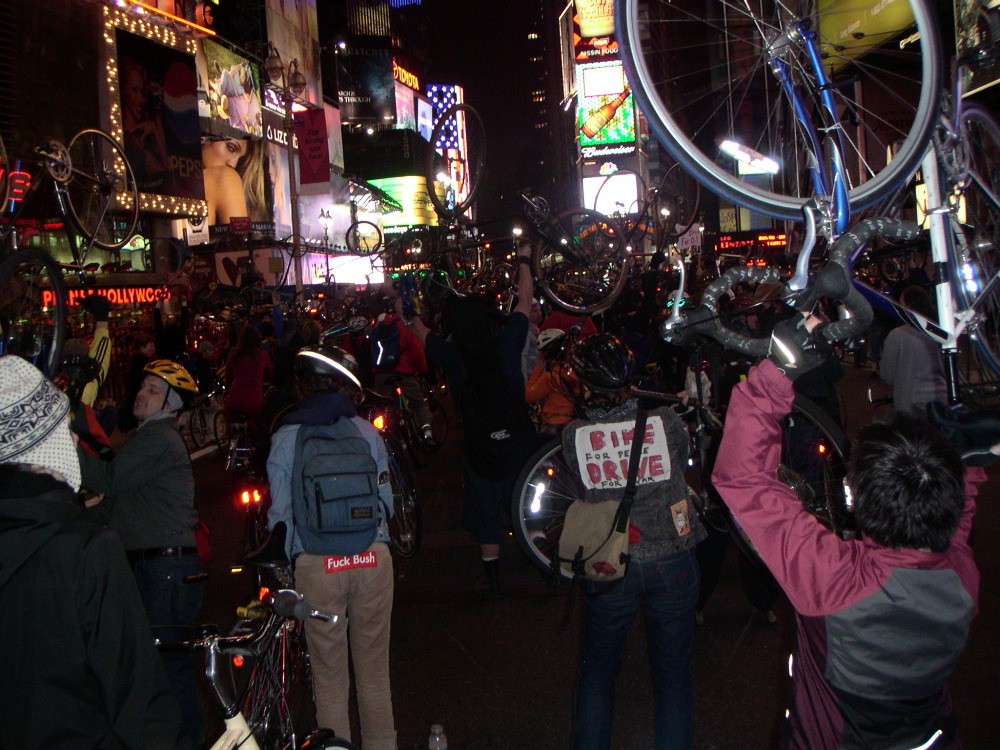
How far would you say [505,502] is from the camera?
6.46m

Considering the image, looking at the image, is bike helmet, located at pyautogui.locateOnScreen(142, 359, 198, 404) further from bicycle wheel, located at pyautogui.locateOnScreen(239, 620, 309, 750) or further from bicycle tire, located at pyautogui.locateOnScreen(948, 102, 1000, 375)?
bicycle tire, located at pyautogui.locateOnScreen(948, 102, 1000, 375)

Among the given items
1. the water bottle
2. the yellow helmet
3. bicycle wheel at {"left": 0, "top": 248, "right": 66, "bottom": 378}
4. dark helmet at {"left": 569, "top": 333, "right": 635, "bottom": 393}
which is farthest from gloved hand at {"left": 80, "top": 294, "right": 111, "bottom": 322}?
the water bottle

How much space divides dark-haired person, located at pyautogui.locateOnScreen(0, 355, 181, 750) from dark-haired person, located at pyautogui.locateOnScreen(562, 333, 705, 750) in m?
2.06

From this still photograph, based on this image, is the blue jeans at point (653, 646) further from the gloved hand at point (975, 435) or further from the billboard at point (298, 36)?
the billboard at point (298, 36)

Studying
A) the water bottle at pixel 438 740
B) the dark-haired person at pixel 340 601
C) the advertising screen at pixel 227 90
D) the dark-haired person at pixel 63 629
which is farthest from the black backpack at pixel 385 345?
the advertising screen at pixel 227 90

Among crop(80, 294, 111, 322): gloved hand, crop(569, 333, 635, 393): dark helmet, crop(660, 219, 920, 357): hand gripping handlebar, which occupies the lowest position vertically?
crop(569, 333, 635, 393): dark helmet

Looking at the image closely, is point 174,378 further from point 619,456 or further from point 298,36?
point 298,36

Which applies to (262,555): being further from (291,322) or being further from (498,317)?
(291,322)

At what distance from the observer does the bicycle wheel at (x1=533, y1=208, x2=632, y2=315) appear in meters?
8.02

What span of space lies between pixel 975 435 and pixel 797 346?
3.00 ft

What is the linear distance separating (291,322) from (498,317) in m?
7.98

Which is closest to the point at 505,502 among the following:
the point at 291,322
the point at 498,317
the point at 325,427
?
the point at 498,317

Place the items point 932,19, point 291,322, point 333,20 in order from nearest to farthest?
point 932,19
point 291,322
point 333,20

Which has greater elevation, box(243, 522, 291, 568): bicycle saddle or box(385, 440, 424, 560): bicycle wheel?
box(243, 522, 291, 568): bicycle saddle
